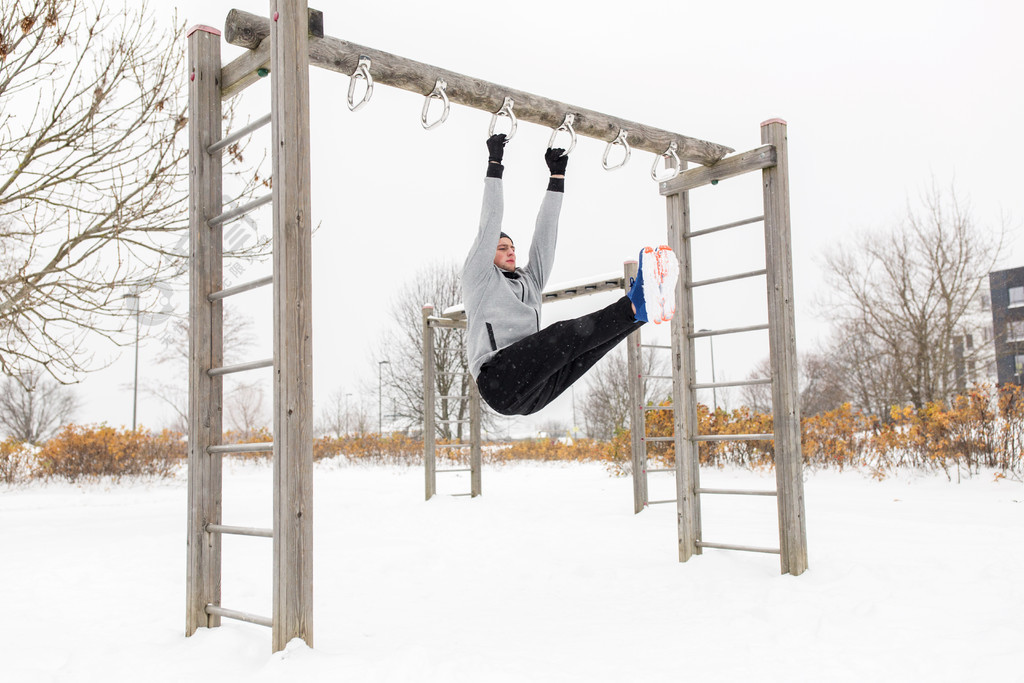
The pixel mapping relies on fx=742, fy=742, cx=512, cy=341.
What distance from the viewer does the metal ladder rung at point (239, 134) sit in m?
3.34

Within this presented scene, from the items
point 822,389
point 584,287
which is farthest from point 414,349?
point 822,389

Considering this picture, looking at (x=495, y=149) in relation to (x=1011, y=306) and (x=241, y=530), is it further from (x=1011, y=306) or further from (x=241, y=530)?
(x=1011, y=306)

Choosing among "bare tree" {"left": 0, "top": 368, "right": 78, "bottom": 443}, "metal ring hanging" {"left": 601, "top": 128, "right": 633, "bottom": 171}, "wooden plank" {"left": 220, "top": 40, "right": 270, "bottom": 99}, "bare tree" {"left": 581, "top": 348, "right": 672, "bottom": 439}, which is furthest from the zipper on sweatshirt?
"bare tree" {"left": 0, "top": 368, "right": 78, "bottom": 443}

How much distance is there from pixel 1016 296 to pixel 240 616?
40.1m

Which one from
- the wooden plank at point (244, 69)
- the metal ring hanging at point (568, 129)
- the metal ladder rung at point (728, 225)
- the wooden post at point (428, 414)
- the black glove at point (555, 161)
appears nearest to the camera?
the wooden plank at point (244, 69)

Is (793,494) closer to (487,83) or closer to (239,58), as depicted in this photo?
(487,83)

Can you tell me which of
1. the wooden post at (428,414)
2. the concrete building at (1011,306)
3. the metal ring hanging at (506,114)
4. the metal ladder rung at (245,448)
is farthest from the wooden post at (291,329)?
the concrete building at (1011,306)

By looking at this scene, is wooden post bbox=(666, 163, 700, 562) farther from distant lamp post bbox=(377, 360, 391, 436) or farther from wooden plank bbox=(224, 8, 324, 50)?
distant lamp post bbox=(377, 360, 391, 436)

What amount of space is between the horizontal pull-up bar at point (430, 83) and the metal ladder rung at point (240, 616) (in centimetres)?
249

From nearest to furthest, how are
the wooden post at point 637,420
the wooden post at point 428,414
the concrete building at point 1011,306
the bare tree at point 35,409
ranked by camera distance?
the wooden post at point 637,420 < the wooden post at point 428,414 < the concrete building at point 1011,306 < the bare tree at point 35,409

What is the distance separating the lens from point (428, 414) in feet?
32.3

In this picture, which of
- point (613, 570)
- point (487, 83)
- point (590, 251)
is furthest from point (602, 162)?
point (590, 251)

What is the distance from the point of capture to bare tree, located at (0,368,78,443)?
2731 cm

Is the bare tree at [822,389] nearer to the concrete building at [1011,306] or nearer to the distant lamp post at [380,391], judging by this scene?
the concrete building at [1011,306]
